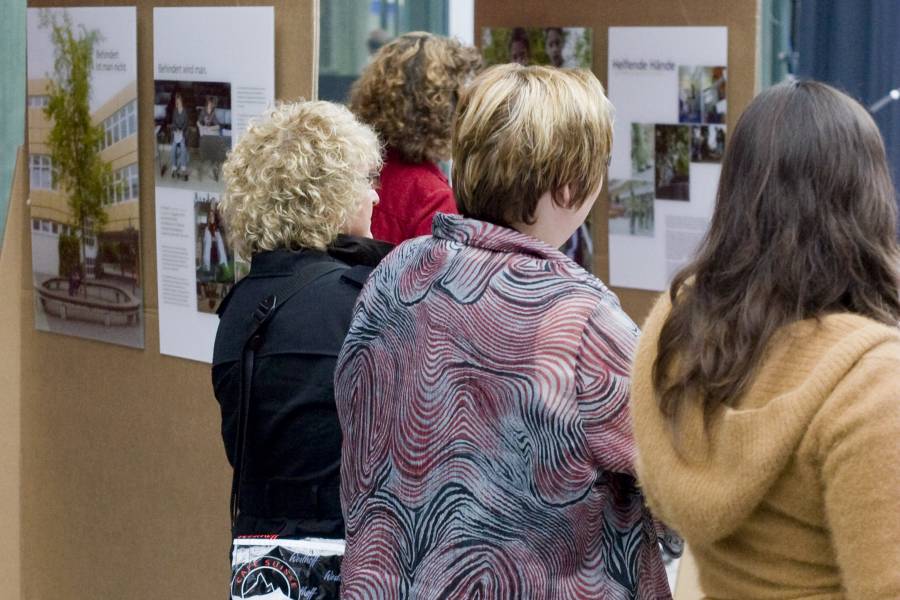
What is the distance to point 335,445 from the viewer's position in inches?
87.8

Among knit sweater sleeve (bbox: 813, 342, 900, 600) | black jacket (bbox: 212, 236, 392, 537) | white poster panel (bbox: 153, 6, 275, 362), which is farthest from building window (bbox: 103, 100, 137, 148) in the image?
knit sweater sleeve (bbox: 813, 342, 900, 600)

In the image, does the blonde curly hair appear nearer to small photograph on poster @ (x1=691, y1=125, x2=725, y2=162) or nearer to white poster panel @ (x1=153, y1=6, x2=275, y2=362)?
white poster panel @ (x1=153, y1=6, x2=275, y2=362)

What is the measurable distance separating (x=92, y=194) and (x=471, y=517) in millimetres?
1920

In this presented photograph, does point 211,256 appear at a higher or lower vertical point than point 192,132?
lower

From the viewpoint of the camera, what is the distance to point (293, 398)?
7.28 feet

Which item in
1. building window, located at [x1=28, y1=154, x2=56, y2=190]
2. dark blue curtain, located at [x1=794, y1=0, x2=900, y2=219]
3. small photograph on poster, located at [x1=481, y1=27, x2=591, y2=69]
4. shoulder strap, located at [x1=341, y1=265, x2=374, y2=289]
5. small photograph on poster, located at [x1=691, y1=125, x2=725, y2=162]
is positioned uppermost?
dark blue curtain, located at [x1=794, y1=0, x2=900, y2=219]

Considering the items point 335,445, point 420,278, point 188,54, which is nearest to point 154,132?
point 188,54

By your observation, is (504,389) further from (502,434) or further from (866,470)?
(866,470)

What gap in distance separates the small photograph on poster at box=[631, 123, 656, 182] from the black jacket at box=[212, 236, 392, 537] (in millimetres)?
1397

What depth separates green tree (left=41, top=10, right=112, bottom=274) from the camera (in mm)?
3197

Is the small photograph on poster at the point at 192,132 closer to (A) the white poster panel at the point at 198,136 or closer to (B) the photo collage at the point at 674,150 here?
(A) the white poster panel at the point at 198,136

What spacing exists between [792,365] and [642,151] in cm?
216

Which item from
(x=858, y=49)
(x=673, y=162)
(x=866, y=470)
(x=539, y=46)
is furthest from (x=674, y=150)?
(x=866, y=470)

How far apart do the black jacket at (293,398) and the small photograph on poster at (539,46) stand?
Result: 5.10ft
